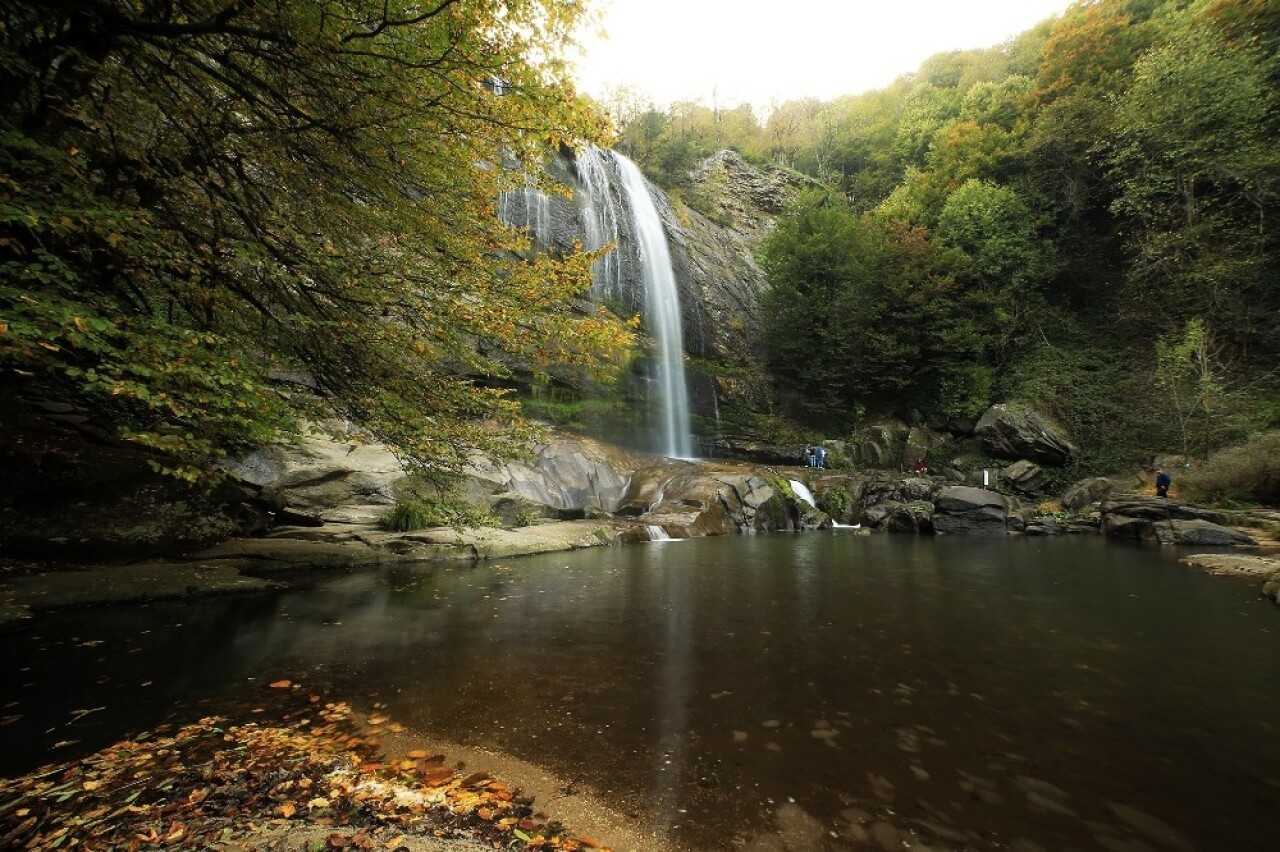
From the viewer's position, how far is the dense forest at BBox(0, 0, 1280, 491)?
418cm

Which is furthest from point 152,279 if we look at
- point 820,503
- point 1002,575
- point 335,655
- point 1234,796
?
point 820,503

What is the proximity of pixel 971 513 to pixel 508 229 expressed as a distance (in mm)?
17094

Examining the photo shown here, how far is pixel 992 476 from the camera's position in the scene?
21.8 metres

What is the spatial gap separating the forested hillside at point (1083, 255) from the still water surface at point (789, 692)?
18.6 metres

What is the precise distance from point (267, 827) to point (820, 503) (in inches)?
751

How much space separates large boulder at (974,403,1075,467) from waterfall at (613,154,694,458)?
13.0 metres

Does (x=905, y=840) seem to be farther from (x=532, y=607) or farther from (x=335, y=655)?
(x=532, y=607)

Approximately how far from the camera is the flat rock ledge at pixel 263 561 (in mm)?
5707

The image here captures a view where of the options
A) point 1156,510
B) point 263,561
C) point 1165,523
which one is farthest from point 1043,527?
point 263,561

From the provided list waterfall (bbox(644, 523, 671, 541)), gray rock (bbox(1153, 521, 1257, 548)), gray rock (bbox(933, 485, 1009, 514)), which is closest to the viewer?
gray rock (bbox(1153, 521, 1257, 548))

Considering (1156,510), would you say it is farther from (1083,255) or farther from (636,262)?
(636,262)

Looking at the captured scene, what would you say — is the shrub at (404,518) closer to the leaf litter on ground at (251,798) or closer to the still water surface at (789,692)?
the still water surface at (789,692)

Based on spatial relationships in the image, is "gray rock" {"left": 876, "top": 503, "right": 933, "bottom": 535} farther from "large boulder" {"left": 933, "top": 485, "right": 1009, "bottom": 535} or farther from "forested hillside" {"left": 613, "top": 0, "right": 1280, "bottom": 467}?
"forested hillside" {"left": 613, "top": 0, "right": 1280, "bottom": 467}

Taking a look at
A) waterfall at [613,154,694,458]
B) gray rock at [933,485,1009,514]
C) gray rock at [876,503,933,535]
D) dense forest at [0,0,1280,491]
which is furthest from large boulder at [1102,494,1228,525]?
waterfall at [613,154,694,458]
